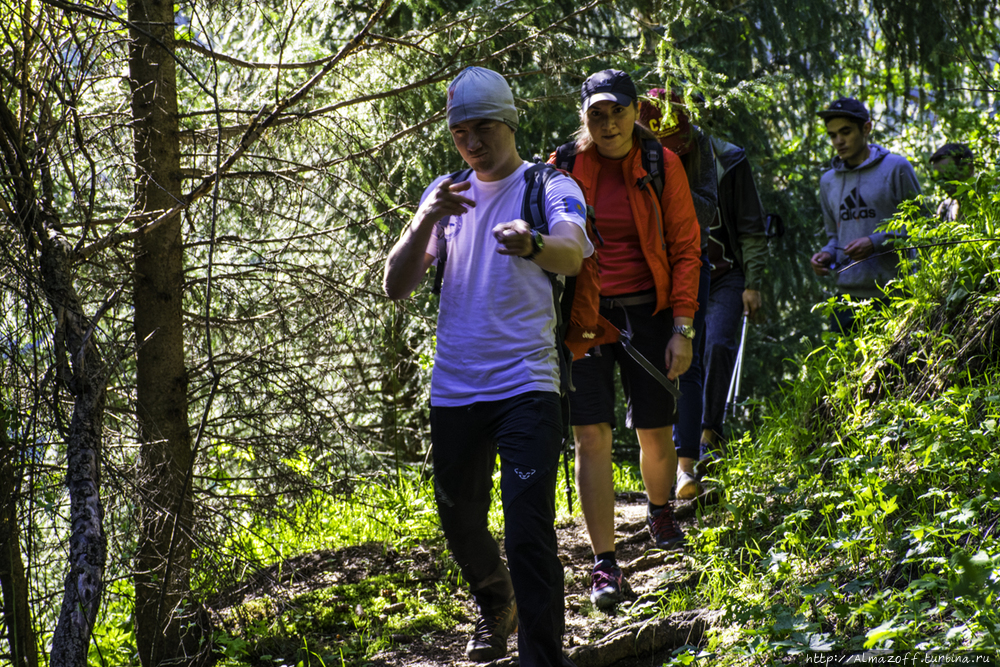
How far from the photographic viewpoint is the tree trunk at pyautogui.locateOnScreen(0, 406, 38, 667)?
2.60 m

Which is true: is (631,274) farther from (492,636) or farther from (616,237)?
(492,636)

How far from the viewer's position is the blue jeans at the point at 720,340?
5082 millimetres

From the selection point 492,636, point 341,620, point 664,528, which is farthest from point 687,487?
point 341,620

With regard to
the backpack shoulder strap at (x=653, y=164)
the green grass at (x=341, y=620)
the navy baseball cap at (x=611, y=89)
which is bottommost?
the green grass at (x=341, y=620)

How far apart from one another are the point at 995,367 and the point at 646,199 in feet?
5.99

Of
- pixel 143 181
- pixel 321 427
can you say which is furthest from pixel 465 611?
pixel 143 181

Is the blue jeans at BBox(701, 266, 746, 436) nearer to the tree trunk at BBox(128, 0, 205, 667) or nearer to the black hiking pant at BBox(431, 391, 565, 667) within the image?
the black hiking pant at BBox(431, 391, 565, 667)

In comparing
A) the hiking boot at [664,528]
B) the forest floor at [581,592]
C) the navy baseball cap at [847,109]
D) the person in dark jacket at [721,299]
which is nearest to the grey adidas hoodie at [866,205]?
the navy baseball cap at [847,109]

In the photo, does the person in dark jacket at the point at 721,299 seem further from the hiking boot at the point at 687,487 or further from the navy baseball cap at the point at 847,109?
the navy baseball cap at the point at 847,109

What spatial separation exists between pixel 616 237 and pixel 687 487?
1.74 meters

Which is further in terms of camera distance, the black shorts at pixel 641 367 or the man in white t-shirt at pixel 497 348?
the black shorts at pixel 641 367

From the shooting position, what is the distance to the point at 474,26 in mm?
4859

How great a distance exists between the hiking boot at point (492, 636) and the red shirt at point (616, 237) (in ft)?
5.13

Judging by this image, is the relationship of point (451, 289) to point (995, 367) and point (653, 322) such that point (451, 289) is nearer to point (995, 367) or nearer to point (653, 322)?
point (653, 322)
